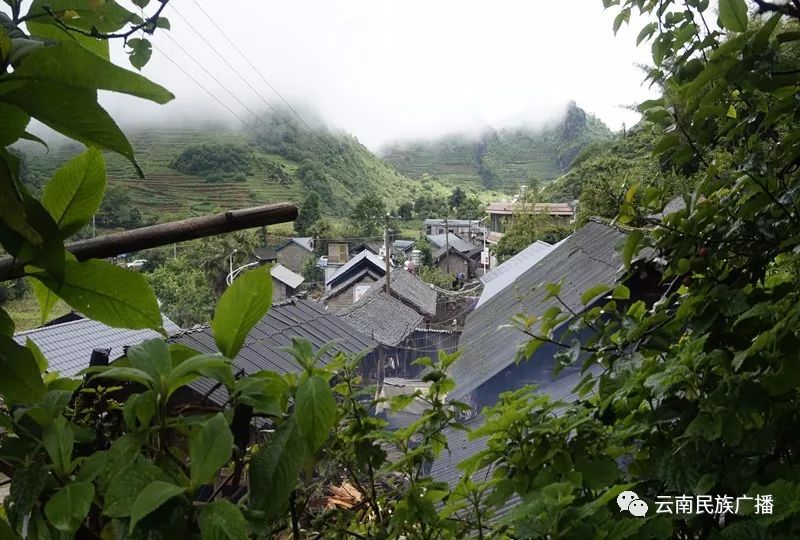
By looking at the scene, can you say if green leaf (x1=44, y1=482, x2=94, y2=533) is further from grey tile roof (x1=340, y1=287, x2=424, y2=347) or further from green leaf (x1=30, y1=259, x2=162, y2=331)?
grey tile roof (x1=340, y1=287, x2=424, y2=347)

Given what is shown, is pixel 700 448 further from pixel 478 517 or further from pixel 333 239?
pixel 333 239

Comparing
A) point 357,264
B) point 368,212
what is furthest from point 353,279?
point 368,212

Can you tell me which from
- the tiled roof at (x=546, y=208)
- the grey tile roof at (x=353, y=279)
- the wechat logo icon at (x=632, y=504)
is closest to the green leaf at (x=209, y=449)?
the wechat logo icon at (x=632, y=504)

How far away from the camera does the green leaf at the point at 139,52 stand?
75 centimetres

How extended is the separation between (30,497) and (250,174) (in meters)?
7.48

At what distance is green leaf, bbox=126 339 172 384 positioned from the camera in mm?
375

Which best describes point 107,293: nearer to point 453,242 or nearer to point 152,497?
point 152,497

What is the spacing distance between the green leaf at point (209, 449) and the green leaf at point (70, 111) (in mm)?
167

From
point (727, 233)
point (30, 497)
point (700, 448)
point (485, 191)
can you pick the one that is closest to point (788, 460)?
point (700, 448)

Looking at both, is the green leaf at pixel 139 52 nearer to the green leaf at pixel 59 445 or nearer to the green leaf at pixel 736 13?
the green leaf at pixel 59 445

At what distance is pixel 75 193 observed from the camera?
366mm

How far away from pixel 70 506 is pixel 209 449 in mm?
83

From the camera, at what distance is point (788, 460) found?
0.65 metres

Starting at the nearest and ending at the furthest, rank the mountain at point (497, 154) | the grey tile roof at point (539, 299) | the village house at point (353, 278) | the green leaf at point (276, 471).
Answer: the green leaf at point (276, 471) < the grey tile roof at point (539, 299) < the village house at point (353, 278) < the mountain at point (497, 154)
